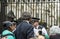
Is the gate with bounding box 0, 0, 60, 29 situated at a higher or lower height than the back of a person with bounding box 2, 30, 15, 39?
higher

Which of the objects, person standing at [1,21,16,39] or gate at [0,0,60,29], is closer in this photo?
person standing at [1,21,16,39]

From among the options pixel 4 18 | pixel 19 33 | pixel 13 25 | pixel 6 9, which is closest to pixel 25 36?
pixel 19 33

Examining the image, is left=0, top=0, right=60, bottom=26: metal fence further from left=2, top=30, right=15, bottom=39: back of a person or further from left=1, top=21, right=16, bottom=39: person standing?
left=2, top=30, right=15, bottom=39: back of a person

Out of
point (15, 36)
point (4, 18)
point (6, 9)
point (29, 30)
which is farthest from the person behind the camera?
point (6, 9)

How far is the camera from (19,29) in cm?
723

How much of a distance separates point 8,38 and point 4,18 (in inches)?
227

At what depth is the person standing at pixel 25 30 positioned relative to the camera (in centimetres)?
693

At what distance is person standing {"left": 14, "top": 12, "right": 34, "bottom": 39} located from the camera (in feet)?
22.7

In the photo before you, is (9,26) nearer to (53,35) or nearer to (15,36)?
(15,36)

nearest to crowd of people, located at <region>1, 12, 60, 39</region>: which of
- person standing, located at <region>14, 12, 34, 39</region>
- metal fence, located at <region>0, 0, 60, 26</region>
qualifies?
person standing, located at <region>14, 12, 34, 39</region>

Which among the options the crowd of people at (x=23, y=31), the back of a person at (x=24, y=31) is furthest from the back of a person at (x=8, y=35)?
the back of a person at (x=24, y=31)

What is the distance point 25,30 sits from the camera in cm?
702

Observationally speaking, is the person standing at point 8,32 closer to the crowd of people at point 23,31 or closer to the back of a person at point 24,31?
the crowd of people at point 23,31

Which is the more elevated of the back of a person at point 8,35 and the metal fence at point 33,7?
the metal fence at point 33,7
